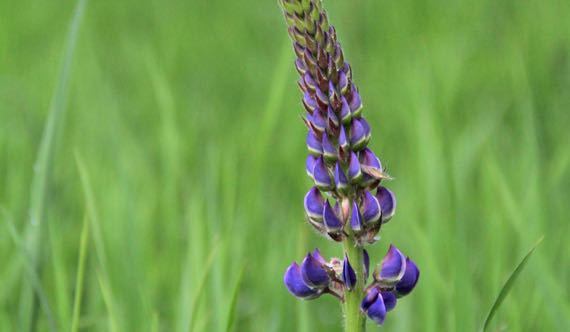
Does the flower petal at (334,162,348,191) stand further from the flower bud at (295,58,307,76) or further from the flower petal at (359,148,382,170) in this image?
the flower bud at (295,58,307,76)

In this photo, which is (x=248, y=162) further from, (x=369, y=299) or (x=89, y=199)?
(x=369, y=299)

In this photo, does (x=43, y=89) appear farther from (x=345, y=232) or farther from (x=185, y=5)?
(x=345, y=232)

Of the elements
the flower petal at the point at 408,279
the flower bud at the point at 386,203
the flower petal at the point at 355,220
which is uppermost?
the flower bud at the point at 386,203

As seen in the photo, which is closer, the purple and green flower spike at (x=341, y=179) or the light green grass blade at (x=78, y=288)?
the purple and green flower spike at (x=341, y=179)

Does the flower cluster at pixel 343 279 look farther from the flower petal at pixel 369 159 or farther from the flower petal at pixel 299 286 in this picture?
the flower petal at pixel 369 159

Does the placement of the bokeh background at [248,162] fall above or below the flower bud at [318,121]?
above

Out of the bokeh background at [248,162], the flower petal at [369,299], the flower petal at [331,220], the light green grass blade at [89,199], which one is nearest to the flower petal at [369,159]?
the flower petal at [331,220]
